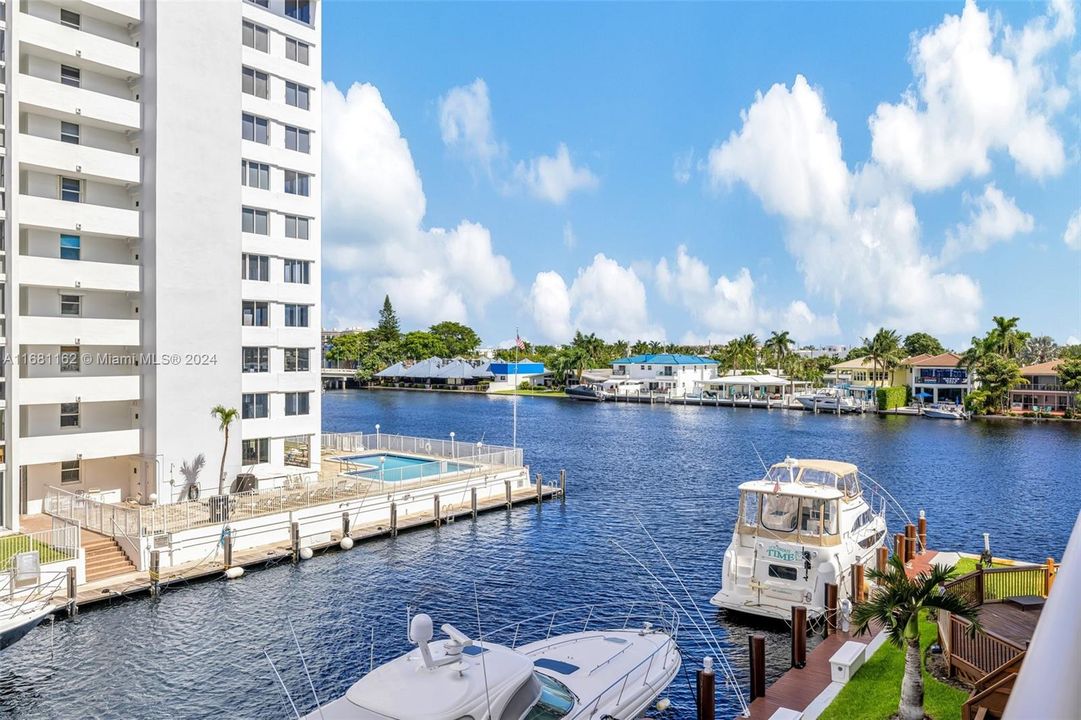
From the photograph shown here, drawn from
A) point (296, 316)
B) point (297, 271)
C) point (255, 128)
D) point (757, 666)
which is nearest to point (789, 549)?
point (757, 666)

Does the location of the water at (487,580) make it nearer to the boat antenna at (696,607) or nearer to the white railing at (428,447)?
the boat antenna at (696,607)

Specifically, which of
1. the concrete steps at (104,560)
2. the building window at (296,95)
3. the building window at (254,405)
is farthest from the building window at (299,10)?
the concrete steps at (104,560)

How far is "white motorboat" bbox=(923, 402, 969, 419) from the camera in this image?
4013 inches

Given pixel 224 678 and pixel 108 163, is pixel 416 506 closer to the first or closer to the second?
pixel 224 678

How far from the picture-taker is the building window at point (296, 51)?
1649 inches

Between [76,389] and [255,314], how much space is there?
9636 mm

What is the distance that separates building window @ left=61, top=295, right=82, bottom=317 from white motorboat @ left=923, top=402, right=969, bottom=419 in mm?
102789

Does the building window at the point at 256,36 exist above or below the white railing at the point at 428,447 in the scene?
above

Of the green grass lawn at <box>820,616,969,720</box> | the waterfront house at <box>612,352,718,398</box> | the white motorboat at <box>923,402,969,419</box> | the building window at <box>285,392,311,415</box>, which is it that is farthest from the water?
the waterfront house at <box>612,352,718,398</box>

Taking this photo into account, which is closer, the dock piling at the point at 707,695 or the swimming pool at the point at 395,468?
the dock piling at the point at 707,695

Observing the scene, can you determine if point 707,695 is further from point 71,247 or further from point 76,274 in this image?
point 71,247

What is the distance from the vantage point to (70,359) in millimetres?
35000

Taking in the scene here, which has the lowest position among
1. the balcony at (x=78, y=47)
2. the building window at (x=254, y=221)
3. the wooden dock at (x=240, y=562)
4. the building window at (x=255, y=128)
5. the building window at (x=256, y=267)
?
the wooden dock at (x=240, y=562)

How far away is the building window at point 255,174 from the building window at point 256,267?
12.7 feet
